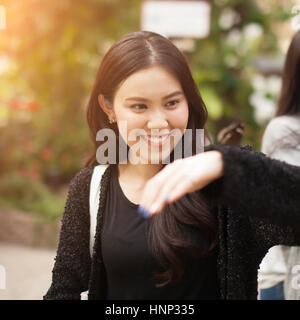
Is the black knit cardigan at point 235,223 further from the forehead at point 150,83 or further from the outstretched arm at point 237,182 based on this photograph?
the forehead at point 150,83

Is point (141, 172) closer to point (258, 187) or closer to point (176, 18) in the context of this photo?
point (258, 187)

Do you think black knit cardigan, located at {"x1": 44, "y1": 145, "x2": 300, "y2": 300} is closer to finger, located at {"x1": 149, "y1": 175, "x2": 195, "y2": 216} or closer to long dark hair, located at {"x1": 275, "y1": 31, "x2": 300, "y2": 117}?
finger, located at {"x1": 149, "y1": 175, "x2": 195, "y2": 216}

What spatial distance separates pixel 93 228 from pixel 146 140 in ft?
1.27

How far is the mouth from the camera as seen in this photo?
1.57m

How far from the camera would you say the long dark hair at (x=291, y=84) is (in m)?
2.59

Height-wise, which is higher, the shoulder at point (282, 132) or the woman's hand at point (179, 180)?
the shoulder at point (282, 132)

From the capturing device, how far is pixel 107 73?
68.1 inches

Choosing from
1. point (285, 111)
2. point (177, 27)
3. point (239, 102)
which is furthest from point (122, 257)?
point (239, 102)

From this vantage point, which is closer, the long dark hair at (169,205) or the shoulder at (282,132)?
the long dark hair at (169,205)

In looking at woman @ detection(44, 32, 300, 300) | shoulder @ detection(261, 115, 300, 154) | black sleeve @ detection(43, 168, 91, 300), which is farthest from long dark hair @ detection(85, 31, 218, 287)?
shoulder @ detection(261, 115, 300, 154)

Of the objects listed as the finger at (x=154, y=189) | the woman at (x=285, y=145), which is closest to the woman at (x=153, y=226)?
the finger at (x=154, y=189)

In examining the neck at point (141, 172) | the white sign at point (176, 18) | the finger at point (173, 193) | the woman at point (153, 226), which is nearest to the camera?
the finger at point (173, 193)

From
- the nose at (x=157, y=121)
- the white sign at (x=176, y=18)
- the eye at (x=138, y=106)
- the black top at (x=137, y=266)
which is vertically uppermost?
the white sign at (x=176, y=18)

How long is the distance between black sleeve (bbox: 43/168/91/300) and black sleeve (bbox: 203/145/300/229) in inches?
28.9
